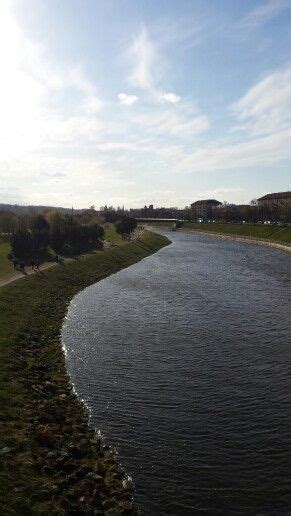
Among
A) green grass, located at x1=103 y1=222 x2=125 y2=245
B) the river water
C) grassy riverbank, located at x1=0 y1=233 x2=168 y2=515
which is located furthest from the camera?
green grass, located at x1=103 y1=222 x2=125 y2=245

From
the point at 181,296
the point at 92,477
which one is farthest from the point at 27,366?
the point at 181,296

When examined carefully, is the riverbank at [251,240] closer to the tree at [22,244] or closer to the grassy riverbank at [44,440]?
the tree at [22,244]

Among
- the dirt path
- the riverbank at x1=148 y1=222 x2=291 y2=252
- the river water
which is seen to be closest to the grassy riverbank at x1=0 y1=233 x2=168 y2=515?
the river water

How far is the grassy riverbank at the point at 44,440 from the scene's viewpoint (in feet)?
51.1

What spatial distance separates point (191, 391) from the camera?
25.1 m

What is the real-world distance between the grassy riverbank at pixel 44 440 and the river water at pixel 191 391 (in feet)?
2.88

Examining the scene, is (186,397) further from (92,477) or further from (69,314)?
(69,314)

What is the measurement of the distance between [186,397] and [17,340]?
13709mm

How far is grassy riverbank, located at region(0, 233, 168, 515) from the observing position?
15.6 metres

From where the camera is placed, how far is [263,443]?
785 inches

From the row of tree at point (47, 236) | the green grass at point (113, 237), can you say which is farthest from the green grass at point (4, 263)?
the green grass at point (113, 237)

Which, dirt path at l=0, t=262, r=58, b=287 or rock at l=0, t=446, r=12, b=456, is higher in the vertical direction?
dirt path at l=0, t=262, r=58, b=287

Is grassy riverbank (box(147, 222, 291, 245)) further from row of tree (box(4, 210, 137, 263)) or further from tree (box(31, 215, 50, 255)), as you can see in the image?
tree (box(31, 215, 50, 255))

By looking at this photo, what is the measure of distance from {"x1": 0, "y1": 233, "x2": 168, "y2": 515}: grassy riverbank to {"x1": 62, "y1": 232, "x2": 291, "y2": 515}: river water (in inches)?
34.6
